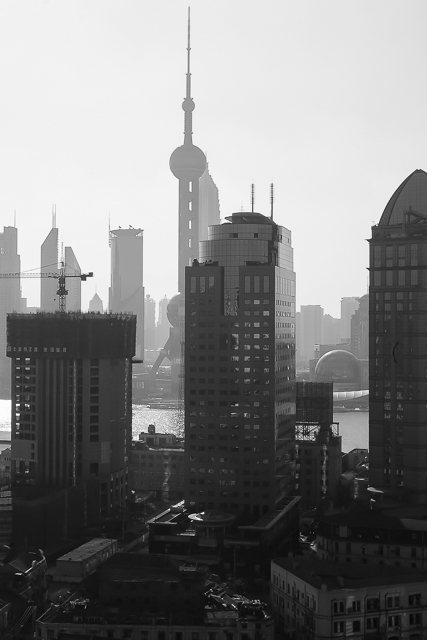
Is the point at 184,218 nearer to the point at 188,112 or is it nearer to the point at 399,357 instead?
the point at 188,112

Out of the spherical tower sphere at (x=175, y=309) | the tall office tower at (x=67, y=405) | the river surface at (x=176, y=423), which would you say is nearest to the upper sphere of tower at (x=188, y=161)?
the spherical tower sphere at (x=175, y=309)

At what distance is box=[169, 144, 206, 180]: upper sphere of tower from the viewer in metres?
152

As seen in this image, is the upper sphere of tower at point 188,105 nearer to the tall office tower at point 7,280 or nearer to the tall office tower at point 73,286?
the tall office tower at point 73,286

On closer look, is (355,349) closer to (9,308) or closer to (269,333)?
(9,308)

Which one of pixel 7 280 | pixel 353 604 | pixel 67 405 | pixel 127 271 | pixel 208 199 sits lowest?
pixel 353 604

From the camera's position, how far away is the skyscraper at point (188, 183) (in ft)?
495

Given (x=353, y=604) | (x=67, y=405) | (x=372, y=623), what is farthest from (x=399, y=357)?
(x=353, y=604)

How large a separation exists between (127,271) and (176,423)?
337 feet

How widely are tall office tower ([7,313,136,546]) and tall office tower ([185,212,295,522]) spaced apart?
6897 millimetres

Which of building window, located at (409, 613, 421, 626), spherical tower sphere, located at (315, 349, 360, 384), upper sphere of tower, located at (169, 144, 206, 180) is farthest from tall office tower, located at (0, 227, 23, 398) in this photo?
building window, located at (409, 613, 421, 626)

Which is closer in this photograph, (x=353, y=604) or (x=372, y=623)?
(x=353, y=604)

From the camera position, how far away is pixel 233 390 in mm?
40938

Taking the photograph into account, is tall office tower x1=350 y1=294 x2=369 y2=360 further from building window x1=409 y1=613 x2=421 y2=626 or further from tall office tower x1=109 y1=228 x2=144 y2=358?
building window x1=409 y1=613 x2=421 y2=626

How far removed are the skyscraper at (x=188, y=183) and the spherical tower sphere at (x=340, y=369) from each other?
34.5 metres
